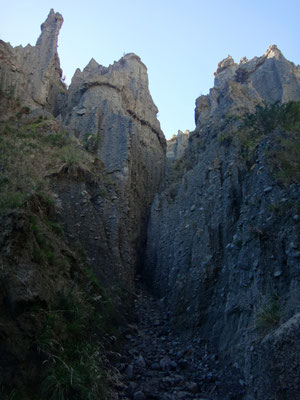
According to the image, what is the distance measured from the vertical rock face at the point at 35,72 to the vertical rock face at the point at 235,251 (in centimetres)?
990

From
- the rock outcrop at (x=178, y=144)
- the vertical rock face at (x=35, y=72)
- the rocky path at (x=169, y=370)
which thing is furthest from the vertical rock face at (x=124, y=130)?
the rock outcrop at (x=178, y=144)

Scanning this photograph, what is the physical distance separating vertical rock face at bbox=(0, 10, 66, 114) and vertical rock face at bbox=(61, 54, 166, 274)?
4.62 ft

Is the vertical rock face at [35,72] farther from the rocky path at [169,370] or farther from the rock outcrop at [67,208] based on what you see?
the rocky path at [169,370]

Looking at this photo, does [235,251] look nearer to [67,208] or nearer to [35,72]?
[67,208]

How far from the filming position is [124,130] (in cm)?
1952

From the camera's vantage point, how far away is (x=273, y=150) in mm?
10773

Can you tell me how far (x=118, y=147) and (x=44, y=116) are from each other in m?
4.01

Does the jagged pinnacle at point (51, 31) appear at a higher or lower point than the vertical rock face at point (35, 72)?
higher

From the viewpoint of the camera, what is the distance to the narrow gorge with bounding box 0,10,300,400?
6684 millimetres

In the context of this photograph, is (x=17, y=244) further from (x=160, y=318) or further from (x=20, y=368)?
(x=160, y=318)

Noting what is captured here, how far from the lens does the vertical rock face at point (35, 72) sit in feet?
68.7

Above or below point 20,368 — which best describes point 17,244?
above

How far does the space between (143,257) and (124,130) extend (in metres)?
6.93

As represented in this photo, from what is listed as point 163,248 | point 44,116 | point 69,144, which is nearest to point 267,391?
point 163,248
